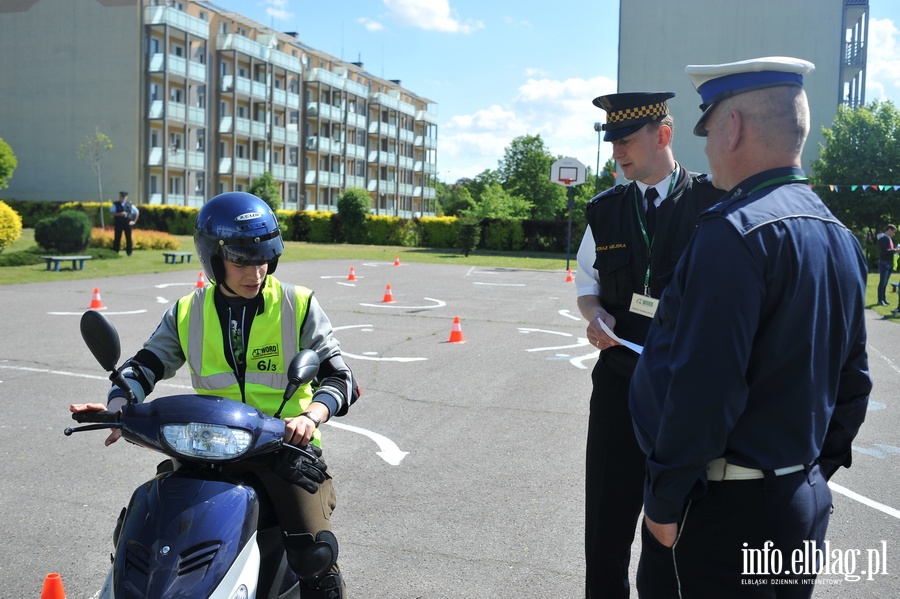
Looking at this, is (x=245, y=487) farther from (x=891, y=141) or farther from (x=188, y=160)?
(x=188, y=160)

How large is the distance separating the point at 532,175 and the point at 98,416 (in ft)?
296

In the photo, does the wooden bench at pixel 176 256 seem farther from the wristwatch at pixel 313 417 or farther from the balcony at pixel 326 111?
the balcony at pixel 326 111

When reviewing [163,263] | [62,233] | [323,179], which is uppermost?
[323,179]

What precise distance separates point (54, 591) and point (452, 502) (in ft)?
7.88

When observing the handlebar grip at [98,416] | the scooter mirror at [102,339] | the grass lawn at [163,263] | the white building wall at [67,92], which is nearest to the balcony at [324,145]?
the white building wall at [67,92]

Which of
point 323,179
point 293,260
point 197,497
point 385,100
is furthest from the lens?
point 385,100

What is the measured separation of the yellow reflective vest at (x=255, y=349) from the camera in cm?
297

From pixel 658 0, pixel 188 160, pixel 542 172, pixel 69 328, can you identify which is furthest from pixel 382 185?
pixel 69 328

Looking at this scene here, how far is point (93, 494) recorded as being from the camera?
16.7 ft

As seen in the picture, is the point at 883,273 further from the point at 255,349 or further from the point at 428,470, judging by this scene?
the point at 255,349

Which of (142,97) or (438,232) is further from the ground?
(142,97)

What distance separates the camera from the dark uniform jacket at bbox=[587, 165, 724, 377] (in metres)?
3.21

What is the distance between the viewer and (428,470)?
18.8ft

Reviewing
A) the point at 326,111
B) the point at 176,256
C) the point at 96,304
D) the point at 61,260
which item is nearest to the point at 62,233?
the point at 61,260
